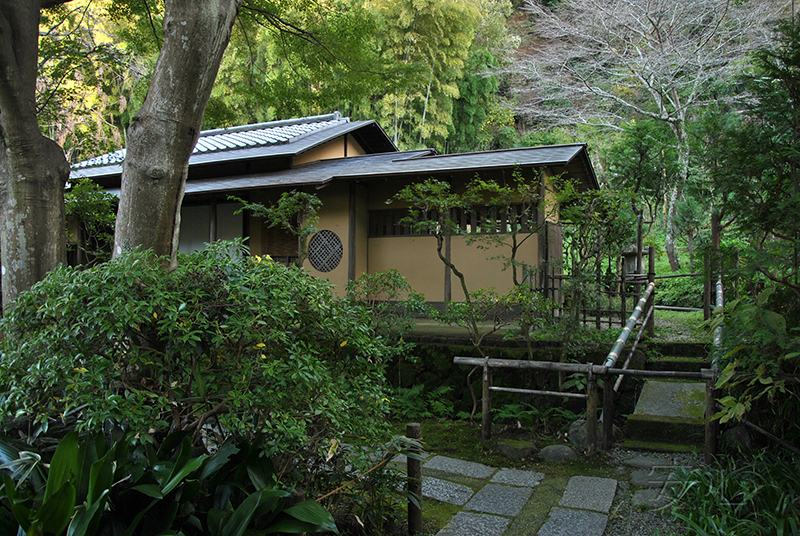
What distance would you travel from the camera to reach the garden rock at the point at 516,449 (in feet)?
17.8

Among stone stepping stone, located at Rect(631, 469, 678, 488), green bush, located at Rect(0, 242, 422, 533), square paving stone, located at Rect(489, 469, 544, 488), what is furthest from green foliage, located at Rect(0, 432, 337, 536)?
stone stepping stone, located at Rect(631, 469, 678, 488)

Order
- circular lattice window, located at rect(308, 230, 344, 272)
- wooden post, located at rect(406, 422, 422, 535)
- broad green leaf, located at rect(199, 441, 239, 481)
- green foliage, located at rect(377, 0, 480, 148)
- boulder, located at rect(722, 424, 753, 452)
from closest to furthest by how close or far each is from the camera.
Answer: broad green leaf, located at rect(199, 441, 239, 481) < wooden post, located at rect(406, 422, 422, 535) < boulder, located at rect(722, 424, 753, 452) < circular lattice window, located at rect(308, 230, 344, 272) < green foliage, located at rect(377, 0, 480, 148)

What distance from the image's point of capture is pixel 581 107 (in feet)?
70.7

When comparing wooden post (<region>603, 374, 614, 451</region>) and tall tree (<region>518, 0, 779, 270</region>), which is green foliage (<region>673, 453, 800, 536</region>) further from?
tall tree (<region>518, 0, 779, 270</region>)

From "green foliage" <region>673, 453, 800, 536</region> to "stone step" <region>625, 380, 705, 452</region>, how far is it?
962 mm

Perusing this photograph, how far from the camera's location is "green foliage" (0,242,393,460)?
269 cm

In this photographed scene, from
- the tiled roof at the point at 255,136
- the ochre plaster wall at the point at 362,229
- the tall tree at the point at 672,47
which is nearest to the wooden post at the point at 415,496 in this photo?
the ochre plaster wall at the point at 362,229

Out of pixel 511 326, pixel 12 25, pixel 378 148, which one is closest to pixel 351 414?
pixel 12 25

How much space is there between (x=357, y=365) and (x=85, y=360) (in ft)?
4.91

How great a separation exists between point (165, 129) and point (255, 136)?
10.8 meters

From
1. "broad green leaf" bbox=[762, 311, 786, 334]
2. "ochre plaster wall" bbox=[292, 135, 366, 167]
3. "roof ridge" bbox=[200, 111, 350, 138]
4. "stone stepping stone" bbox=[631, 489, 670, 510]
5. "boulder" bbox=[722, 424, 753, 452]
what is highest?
"roof ridge" bbox=[200, 111, 350, 138]

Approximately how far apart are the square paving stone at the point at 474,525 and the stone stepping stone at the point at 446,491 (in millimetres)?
283

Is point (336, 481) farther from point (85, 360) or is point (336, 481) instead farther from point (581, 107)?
point (581, 107)

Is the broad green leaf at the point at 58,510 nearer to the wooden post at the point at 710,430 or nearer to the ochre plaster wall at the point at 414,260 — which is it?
the wooden post at the point at 710,430
